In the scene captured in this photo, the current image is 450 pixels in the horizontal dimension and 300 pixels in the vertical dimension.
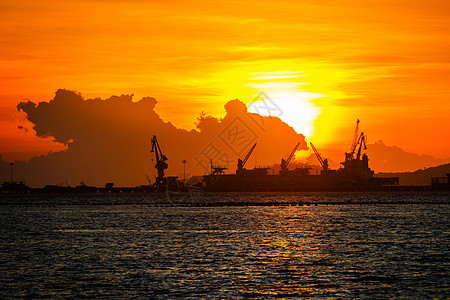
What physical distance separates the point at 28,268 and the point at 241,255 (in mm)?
22325

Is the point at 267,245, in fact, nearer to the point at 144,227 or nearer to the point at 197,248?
the point at 197,248

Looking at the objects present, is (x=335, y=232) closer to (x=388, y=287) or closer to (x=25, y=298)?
(x=388, y=287)

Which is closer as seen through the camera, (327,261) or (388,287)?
(388,287)

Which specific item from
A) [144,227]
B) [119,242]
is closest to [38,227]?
[144,227]

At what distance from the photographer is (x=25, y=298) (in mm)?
47062

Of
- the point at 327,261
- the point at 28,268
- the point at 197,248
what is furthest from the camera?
the point at 197,248

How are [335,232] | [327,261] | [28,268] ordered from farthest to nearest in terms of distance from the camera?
[335,232], [327,261], [28,268]

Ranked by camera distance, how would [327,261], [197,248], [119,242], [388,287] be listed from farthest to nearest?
[119,242] < [197,248] < [327,261] < [388,287]

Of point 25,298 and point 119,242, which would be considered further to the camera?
point 119,242

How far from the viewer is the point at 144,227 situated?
119 metres

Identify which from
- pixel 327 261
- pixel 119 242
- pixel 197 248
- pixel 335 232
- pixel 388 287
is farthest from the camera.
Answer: pixel 335 232

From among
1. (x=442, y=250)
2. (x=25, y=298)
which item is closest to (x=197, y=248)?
(x=442, y=250)

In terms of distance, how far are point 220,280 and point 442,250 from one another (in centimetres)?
3269

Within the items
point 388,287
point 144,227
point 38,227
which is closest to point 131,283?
point 388,287
